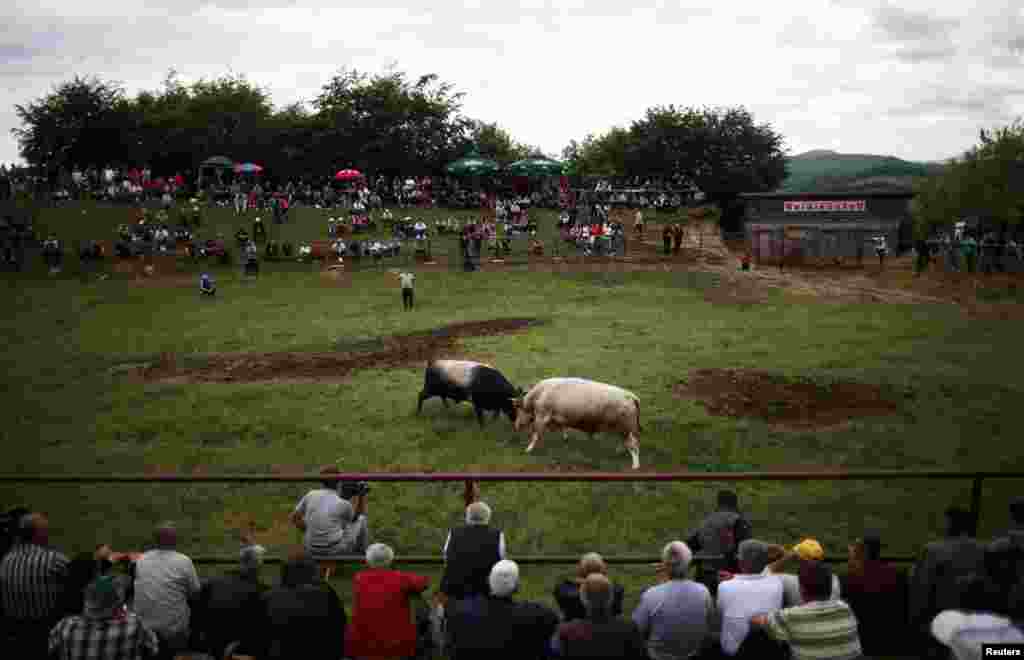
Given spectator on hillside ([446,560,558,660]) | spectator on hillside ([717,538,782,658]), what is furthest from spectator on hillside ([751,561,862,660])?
spectator on hillside ([446,560,558,660])

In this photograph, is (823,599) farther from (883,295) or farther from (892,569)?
(883,295)

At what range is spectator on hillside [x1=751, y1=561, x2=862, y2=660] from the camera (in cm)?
467

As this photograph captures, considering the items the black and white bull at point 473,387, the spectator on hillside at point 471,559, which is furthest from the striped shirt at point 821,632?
the black and white bull at point 473,387

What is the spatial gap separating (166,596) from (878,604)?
207 inches

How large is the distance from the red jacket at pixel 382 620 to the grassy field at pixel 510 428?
255 centimetres

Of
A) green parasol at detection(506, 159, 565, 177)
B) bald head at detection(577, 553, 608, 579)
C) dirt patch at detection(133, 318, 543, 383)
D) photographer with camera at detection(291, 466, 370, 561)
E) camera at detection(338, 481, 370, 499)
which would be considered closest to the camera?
bald head at detection(577, 553, 608, 579)

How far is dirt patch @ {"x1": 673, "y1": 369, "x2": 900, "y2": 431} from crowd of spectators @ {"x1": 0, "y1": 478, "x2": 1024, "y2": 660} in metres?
7.73

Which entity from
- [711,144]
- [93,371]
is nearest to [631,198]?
[711,144]

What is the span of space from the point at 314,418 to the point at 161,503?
3948 millimetres

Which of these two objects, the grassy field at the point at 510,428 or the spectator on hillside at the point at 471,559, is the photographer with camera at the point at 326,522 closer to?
the grassy field at the point at 510,428

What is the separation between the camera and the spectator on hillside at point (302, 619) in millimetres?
4806

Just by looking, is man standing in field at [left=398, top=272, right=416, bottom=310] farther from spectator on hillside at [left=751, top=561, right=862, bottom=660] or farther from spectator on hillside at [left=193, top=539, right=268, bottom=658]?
spectator on hillside at [left=751, top=561, right=862, bottom=660]

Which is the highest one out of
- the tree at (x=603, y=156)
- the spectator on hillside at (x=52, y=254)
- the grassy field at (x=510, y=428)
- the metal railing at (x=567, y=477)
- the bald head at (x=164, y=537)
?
the tree at (x=603, y=156)

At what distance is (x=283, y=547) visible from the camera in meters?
8.79
